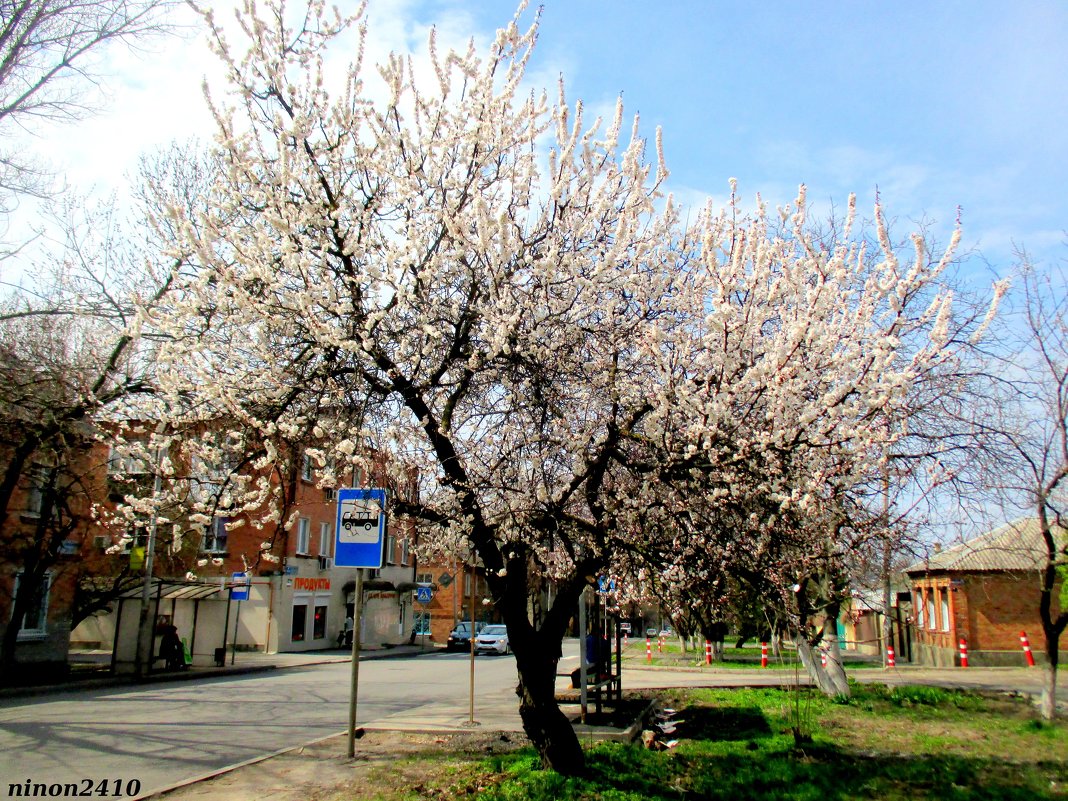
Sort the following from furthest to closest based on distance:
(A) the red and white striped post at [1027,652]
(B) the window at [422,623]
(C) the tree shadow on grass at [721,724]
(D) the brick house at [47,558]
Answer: (B) the window at [422,623]
(A) the red and white striped post at [1027,652]
(D) the brick house at [47,558]
(C) the tree shadow on grass at [721,724]

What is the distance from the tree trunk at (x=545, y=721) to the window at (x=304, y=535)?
3024cm

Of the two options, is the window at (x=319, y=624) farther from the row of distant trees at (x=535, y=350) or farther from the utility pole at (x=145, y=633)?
the row of distant trees at (x=535, y=350)

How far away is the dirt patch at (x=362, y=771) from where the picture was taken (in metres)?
7.40

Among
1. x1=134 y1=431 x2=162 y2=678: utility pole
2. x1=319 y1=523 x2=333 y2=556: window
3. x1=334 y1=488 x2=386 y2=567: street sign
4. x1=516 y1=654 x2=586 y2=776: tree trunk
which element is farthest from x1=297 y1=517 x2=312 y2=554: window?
x1=516 y1=654 x2=586 y2=776: tree trunk

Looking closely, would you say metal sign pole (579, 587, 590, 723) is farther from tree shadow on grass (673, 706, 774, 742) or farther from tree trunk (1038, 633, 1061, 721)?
tree trunk (1038, 633, 1061, 721)

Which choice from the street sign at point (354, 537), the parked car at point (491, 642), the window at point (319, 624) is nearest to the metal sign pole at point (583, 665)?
the street sign at point (354, 537)

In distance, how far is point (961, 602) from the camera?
2780 centimetres

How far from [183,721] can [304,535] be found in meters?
24.3

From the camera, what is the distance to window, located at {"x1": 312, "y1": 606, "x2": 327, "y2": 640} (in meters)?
36.8

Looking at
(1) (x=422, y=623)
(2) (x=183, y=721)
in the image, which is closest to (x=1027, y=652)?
(2) (x=183, y=721)

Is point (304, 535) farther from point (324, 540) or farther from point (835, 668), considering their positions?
point (835, 668)

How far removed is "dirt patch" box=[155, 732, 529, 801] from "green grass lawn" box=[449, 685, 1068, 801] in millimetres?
543

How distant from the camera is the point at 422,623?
49.6 metres

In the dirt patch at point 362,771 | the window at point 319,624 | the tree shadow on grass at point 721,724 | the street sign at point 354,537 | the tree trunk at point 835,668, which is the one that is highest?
the street sign at point 354,537
